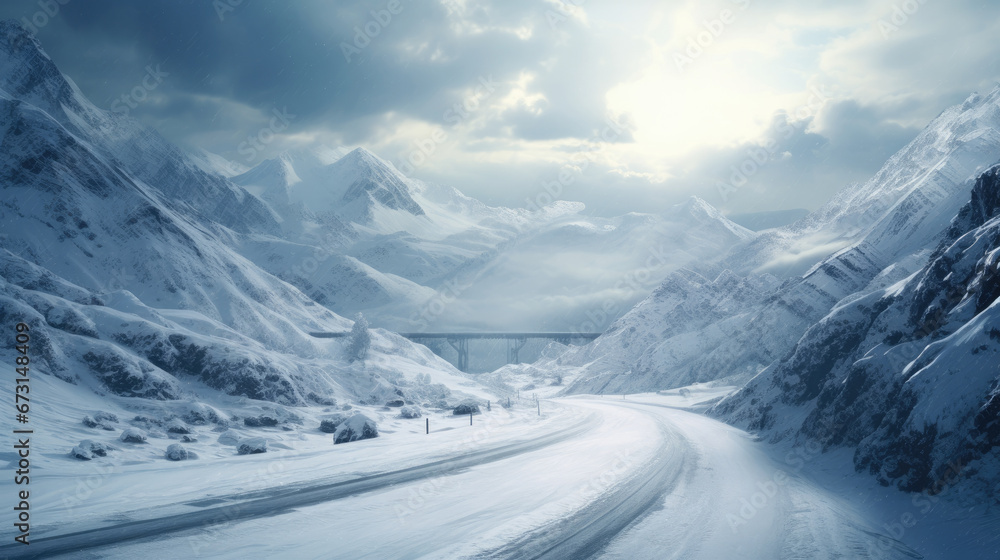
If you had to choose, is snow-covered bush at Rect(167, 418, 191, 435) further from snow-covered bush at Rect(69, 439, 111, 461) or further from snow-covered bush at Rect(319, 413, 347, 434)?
snow-covered bush at Rect(319, 413, 347, 434)

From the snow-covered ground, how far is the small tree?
228 feet

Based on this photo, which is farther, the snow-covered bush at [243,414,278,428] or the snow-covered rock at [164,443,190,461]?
the snow-covered bush at [243,414,278,428]

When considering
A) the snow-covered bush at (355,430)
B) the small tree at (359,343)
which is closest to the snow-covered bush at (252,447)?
the snow-covered bush at (355,430)

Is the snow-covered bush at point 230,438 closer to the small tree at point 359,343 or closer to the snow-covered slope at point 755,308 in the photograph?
the snow-covered slope at point 755,308

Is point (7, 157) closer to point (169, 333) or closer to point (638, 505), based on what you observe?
point (169, 333)

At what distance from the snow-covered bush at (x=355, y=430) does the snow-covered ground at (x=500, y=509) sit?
8710mm

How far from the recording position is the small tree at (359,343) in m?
90.8

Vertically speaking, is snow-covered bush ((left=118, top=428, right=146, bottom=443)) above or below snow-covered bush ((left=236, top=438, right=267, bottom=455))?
above

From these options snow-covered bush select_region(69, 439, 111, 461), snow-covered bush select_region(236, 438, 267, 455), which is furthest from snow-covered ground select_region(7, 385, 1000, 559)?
snow-covered bush select_region(236, 438, 267, 455)

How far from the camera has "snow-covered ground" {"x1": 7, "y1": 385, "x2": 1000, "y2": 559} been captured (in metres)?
10.1

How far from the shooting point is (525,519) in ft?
38.8

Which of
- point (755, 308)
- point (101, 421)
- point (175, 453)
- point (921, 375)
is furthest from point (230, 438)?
point (755, 308)

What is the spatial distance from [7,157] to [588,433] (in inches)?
5452

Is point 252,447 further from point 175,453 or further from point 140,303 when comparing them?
point 140,303
